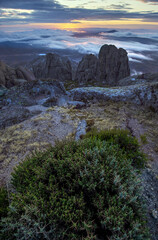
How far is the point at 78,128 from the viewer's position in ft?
35.8

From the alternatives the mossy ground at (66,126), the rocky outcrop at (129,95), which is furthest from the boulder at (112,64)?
the mossy ground at (66,126)

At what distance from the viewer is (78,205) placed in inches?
141

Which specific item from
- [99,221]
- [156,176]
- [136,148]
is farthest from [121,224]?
[136,148]

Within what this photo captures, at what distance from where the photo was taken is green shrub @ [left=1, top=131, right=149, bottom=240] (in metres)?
3.17

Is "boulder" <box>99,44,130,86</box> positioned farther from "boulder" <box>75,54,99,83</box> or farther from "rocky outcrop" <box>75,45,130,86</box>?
"boulder" <box>75,54,99,83</box>

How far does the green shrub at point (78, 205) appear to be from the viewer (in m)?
3.17

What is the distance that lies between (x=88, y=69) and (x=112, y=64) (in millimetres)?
14137

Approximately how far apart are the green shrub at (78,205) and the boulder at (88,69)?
8819cm

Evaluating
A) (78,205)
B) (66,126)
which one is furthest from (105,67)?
(78,205)

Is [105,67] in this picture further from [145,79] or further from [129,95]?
[129,95]

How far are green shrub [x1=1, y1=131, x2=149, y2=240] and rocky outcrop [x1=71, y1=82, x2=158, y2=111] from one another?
11.2 metres

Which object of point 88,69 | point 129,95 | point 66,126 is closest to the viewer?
point 66,126

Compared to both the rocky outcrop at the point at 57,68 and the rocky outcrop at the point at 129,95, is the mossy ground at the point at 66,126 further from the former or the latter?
the rocky outcrop at the point at 57,68

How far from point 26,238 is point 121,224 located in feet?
6.64
